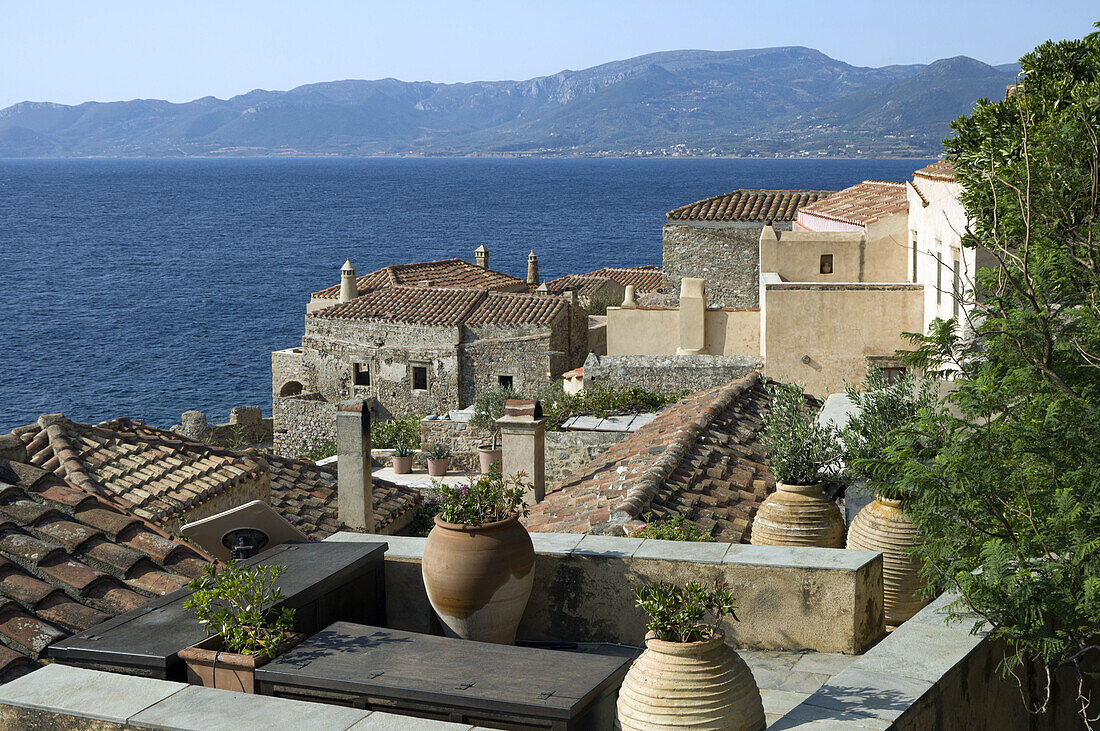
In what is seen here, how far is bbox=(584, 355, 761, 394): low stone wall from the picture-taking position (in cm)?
2341

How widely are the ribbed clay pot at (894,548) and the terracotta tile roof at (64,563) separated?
184 inches

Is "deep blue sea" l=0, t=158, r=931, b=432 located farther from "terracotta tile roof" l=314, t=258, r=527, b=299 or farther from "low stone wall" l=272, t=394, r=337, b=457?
"low stone wall" l=272, t=394, r=337, b=457

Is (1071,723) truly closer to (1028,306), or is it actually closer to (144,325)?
(1028,306)

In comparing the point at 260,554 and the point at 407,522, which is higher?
the point at 260,554

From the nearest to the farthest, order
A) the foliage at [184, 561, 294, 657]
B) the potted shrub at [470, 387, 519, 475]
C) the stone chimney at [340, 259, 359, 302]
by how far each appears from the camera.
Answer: the foliage at [184, 561, 294, 657]
the potted shrub at [470, 387, 519, 475]
the stone chimney at [340, 259, 359, 302]

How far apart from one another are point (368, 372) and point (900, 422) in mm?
35005

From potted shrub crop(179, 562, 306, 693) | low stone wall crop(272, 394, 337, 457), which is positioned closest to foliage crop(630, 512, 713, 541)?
potted shrub crop(179, 562, 306, 693)

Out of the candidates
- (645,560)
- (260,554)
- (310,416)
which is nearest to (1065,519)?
(645,560)

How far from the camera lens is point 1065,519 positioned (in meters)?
5.93

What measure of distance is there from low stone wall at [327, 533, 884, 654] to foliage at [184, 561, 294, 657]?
1300mm

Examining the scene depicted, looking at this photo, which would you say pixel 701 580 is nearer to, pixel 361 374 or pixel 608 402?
pixel 608 402

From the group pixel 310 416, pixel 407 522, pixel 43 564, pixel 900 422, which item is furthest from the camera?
pixel 310 416

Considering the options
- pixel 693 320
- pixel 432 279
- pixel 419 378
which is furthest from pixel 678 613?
pixel 432 279

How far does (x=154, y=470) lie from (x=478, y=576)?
9448mm
